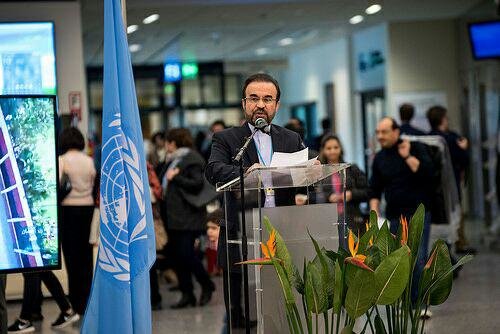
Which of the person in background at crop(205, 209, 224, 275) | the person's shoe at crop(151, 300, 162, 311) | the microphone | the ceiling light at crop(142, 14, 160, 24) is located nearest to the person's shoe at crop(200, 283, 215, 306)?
the person in background at crop(205, 209, 224, 275)

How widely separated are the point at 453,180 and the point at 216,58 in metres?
12.8

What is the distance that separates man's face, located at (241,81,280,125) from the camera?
204 inches

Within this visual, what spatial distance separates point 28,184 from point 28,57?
581 cm

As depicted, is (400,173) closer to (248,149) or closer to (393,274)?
(248,149)

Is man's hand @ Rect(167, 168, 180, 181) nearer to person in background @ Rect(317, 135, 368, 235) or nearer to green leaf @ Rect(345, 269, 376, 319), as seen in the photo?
person in background @ Rect(317, 135, 368, 235)

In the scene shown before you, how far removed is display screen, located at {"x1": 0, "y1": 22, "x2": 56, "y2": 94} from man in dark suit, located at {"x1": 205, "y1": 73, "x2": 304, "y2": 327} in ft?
18.5

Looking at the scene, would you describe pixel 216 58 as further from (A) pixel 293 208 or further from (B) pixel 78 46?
(A) pixel 293 208

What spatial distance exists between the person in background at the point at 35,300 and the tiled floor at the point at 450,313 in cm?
12

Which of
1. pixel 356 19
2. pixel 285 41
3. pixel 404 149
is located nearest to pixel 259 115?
pixel 404 149

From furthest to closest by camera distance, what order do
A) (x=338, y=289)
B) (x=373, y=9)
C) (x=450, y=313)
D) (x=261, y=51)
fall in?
(x=261, y=51) < (x=373, y=9) < (x=450, y=313) < (x=338, y=289)

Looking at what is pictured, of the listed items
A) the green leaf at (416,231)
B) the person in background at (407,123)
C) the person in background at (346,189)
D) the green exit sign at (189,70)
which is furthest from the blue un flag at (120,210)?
the green exit sign at (189,70)

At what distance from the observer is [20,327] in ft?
28.0

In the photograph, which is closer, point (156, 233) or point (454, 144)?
point (156, 233)

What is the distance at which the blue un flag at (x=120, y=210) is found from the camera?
5.05 metres
